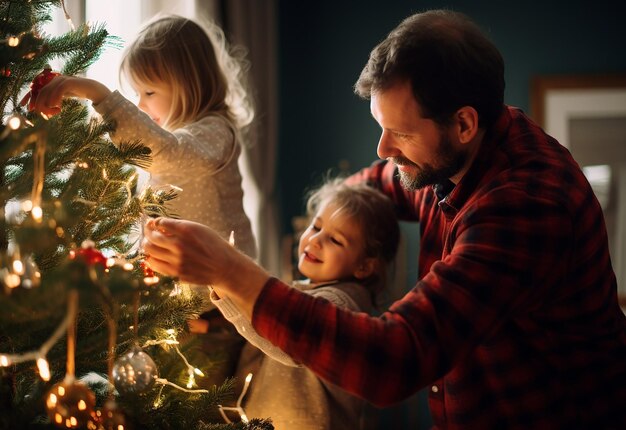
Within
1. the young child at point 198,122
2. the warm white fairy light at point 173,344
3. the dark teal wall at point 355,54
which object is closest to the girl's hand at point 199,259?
the warm white fairy light at point 173,344

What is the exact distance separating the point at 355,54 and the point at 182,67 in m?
2.07

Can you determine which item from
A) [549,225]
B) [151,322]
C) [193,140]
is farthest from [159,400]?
[549,225]

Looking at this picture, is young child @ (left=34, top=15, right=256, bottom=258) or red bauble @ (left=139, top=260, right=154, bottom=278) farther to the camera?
young child @ (left=34, top=15, right=256, bottom=258)

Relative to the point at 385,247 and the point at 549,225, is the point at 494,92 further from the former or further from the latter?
the point at 385,247

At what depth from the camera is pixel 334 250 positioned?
1.85m

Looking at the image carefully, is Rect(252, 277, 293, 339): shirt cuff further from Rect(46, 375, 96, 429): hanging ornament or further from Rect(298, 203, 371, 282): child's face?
Rect(298, 203, 371, 282): child's face

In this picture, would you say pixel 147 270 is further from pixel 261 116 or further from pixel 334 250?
pixel 261 116

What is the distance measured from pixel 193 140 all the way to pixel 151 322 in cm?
58

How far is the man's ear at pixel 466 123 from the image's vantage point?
55.1 inches

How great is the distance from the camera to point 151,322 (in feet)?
3.76

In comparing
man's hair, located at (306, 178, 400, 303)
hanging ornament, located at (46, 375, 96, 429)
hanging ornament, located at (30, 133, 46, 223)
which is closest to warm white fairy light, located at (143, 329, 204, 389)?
hanging ornament, located at (46, 375, 96, 429)

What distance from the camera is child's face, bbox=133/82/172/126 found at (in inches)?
68.0

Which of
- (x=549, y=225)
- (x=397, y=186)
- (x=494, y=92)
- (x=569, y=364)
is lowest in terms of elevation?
(x=569, y=364)

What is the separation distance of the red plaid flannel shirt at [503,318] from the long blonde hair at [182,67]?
0.70 metres
